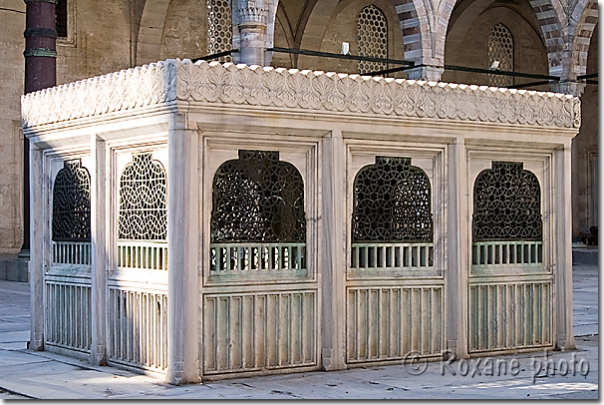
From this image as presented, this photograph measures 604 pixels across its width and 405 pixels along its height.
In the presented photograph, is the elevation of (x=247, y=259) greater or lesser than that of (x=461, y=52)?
lesser

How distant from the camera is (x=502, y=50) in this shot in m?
26.7

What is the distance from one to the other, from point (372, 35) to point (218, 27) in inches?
155

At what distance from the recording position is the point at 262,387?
5703mm

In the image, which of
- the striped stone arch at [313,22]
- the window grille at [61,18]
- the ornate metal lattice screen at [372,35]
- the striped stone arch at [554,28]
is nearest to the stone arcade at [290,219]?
the window grille at [61,18]

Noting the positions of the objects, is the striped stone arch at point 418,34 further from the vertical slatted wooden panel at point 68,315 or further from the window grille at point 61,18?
the vertical slatted wooden panel at point 68,315

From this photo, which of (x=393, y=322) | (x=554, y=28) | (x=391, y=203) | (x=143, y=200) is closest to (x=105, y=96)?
(x=143, y=200)

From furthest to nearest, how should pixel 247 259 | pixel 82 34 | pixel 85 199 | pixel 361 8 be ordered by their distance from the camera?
pixel 361 8, pixel 82 34, pixel 85 199, pixel 247 259

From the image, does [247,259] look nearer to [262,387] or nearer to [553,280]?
[262,387]

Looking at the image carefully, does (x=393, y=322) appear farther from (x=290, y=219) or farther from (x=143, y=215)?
(x=143, y=215)

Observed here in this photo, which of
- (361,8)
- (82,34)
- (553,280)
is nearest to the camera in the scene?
(553,280)

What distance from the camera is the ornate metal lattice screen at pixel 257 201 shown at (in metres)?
6.05

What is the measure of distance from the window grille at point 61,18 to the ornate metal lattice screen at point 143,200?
14.8 m

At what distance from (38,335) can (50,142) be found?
1348 mm

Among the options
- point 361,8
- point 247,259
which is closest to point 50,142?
point 247,259
